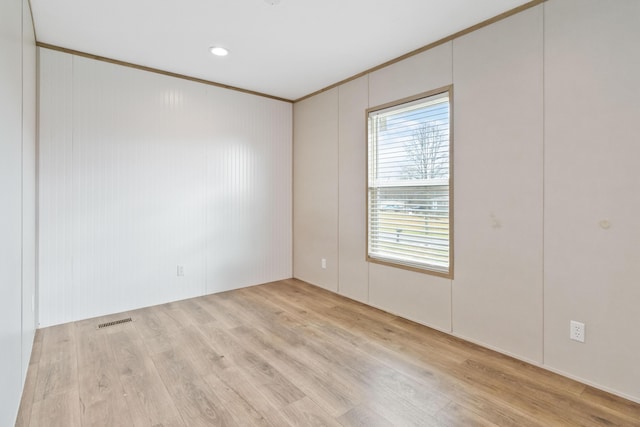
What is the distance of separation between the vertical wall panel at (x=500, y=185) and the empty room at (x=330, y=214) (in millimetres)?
16

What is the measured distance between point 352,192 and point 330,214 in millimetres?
475

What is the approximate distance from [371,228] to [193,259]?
2110 mm

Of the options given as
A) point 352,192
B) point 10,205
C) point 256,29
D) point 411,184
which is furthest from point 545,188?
point 10,205

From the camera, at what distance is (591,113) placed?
202 centimetres

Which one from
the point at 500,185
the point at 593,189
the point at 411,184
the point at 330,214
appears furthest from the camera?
the point at 330,214

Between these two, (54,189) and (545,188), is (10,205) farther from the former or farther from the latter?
(545,188)

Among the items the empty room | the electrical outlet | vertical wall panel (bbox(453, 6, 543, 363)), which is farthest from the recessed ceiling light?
the electrical outlet

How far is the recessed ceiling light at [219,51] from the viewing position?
298 centimetres

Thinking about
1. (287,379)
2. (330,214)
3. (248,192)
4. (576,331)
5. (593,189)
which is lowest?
(287,379)

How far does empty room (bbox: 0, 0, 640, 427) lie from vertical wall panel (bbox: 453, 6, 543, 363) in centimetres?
2

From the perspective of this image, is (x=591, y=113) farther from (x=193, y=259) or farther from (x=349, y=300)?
(x=193, y=259)

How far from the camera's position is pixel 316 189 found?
14.0 feet

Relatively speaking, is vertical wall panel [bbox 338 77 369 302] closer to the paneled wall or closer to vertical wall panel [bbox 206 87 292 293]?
the paneled wall

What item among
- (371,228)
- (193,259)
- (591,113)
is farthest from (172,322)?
(591,113)
